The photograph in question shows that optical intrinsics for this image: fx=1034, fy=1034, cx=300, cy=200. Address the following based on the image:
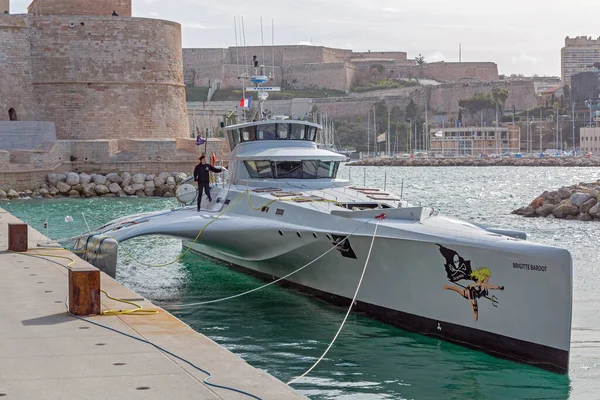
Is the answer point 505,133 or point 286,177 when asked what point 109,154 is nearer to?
point 286,177

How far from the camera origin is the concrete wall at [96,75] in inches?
1352

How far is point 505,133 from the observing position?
315ft

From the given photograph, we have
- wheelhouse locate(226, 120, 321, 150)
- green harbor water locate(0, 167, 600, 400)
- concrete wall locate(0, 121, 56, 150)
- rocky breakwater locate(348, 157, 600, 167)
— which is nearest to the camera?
green harbor water locate(0, 167, 600, 400)

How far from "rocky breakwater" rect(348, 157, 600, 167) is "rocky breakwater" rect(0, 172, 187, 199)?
47.7 m


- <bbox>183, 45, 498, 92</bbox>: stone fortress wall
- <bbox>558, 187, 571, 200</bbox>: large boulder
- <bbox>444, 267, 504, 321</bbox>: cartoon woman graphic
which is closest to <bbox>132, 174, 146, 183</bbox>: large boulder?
<bbox>558, 187, 571, 200</bbox>: large boulder

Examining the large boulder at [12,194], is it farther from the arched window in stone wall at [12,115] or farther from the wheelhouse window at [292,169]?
the wheelhouse window at [292,169]

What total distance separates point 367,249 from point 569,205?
54.3ft

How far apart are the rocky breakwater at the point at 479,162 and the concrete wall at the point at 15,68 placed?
47.5 meters

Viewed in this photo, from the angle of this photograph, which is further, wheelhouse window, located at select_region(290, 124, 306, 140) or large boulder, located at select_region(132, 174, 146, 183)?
large boulder, located at select_region(132, 174, 146, 183)

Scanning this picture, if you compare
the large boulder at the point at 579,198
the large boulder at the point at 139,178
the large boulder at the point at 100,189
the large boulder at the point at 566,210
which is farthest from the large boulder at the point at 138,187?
the large boulder at the point at 579,198

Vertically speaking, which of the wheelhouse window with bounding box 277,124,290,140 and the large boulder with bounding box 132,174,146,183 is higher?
the wheelhouse window with bounding box 277,124,290,140

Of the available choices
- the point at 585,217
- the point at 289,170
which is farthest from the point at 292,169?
the point at 585,217

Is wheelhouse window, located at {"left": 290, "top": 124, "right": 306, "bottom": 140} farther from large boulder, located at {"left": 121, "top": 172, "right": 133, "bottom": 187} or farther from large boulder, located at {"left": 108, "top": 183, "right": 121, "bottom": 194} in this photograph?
large boulder, located at {"left": 121, "top": 172, "right": 133, "bottom": 187}

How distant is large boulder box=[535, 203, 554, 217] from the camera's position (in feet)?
86.9
